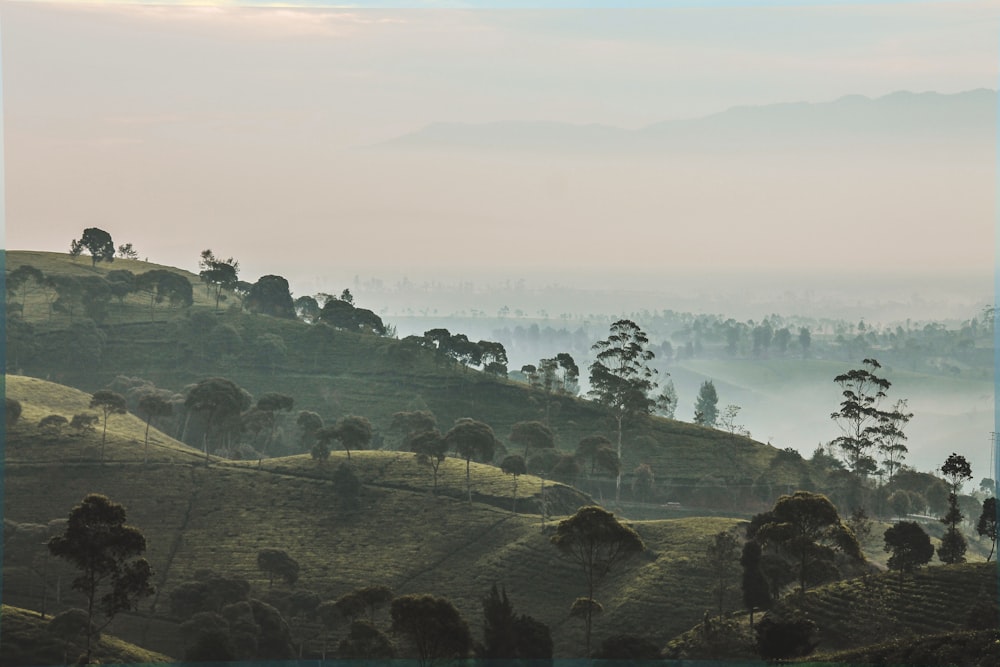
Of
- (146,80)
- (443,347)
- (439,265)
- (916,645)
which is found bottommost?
(916,645)

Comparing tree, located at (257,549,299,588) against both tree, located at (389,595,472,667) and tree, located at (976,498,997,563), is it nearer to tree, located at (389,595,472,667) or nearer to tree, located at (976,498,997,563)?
tree, located at (389,595,472,667)

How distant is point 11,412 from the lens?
272ft

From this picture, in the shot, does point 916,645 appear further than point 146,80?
No

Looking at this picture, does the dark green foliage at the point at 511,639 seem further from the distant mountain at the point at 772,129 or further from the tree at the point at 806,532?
the distant mountain at the point at 772,129

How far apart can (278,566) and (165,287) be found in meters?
68.8

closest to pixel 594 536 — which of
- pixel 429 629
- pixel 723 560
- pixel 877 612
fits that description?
pixel 723 560

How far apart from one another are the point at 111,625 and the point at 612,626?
1022 inches

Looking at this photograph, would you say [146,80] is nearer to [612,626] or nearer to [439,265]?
[439,265]

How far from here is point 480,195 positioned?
9888cm

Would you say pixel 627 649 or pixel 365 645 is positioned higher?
pixel 627 649

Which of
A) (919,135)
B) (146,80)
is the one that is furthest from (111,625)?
(919,135)

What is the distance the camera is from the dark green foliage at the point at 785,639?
151 feet

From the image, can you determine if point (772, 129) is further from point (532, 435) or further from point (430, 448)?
point (430, 448)

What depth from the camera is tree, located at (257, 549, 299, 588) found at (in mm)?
65562
